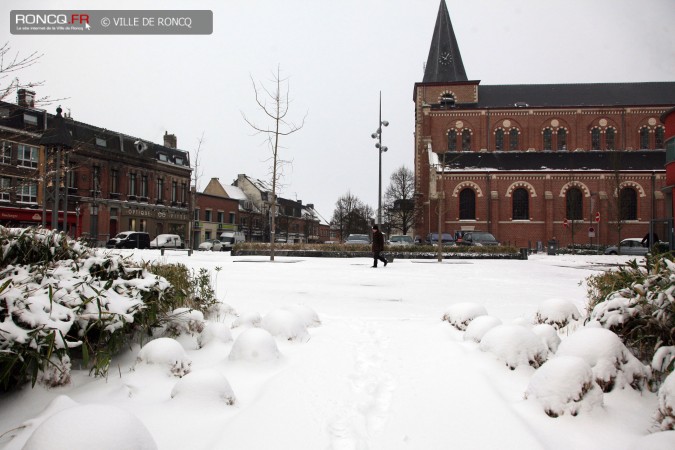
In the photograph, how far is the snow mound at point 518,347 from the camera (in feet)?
12.8

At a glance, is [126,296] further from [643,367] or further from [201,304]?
[643,367]

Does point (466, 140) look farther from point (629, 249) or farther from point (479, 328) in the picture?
point (479, 328)

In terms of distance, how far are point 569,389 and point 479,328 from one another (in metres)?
1.96

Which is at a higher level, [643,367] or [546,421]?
[643,367]

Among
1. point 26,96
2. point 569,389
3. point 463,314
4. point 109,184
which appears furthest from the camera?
point 109,184

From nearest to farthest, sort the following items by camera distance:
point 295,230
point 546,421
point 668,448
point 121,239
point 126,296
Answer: point 668,448, point 546,421, point 126,296, point 121,239, point 295,230

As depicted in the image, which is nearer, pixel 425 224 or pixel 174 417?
pixel 174 417

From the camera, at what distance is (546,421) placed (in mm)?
2896

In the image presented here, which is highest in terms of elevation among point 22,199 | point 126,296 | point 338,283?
point 22,199

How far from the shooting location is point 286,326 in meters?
4.99

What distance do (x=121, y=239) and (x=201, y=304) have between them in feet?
105

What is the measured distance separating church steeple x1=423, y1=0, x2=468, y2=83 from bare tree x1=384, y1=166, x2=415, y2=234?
15.0m

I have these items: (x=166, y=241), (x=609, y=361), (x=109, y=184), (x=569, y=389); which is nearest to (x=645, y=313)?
(x=609, y=361)

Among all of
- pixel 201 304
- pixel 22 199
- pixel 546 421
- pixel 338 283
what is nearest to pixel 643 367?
pixel 546 421
